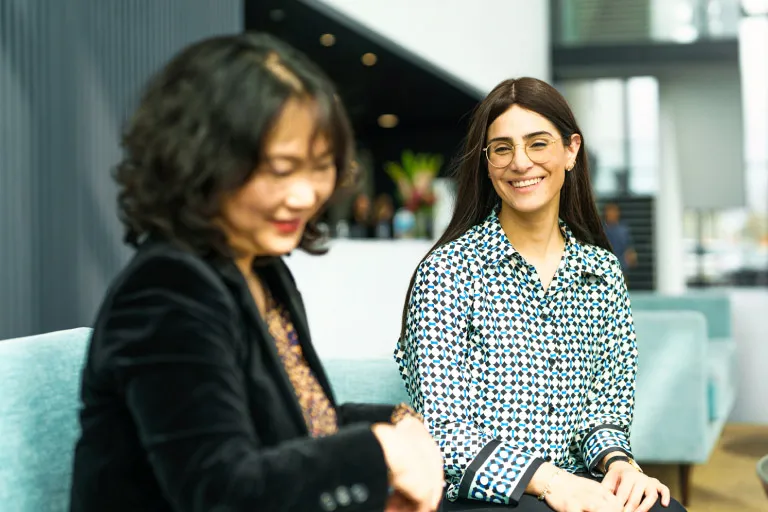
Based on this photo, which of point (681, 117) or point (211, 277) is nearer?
point (211, 277)

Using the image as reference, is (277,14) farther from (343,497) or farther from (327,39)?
Result: (343,497)

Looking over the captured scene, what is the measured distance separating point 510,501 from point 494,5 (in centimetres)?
727

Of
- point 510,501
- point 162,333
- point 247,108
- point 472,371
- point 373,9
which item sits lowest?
point 510,501

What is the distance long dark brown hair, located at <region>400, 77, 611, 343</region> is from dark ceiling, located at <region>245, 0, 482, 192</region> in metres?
0.58

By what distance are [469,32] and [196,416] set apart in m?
7.17

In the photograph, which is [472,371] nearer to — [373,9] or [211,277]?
[211,277]

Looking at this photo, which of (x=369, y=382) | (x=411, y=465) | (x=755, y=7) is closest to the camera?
(x=411, y=465)

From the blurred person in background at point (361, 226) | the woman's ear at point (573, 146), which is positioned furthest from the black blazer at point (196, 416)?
the blurred person in background at point (361, 226)

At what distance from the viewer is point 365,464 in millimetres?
793

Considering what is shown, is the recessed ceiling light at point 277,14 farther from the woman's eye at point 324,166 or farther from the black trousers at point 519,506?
the woman's eye at point 324,166

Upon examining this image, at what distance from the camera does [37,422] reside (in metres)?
1.19

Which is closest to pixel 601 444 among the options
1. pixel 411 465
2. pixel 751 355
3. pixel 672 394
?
pixel 411 465

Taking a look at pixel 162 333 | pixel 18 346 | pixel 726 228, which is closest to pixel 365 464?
pixel 162 333

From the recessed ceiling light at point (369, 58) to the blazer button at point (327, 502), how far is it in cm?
691
